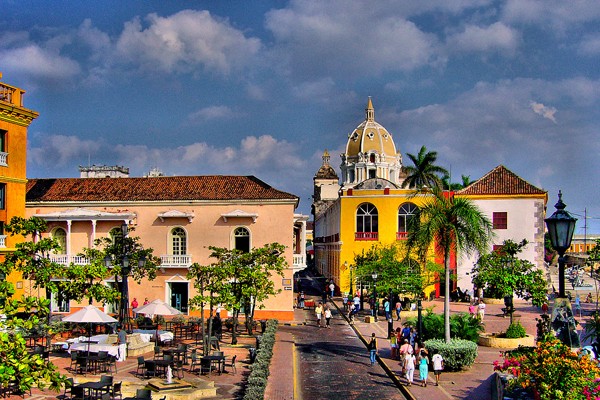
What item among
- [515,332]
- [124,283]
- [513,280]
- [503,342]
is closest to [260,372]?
[124,283]

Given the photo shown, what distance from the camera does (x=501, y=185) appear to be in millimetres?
47812

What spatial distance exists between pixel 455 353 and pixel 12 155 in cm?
2271

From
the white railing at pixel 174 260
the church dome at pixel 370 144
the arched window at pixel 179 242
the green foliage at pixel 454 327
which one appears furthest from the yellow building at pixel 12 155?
the church dome at pixel 370 144

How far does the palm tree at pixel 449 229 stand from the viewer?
21.8 meters

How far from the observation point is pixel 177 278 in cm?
3759

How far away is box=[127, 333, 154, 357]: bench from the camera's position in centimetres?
2467

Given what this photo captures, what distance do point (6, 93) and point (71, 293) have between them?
13046mm

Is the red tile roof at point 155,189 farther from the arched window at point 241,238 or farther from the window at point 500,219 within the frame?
the window at point 500,219

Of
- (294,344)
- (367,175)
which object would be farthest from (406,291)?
(367,175)

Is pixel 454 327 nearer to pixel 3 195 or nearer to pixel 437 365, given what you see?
pixel 437 365

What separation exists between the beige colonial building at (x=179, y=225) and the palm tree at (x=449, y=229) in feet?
51.8

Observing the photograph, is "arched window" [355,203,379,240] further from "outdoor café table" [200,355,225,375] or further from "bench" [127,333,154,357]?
"outdoor café table" [200,355,225,375]

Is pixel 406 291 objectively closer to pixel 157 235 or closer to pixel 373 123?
pixel 157 235

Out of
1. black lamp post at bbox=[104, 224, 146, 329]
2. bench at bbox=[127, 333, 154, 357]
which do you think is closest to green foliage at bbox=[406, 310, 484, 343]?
bench at bbox=[127, 333, 154, 357]
